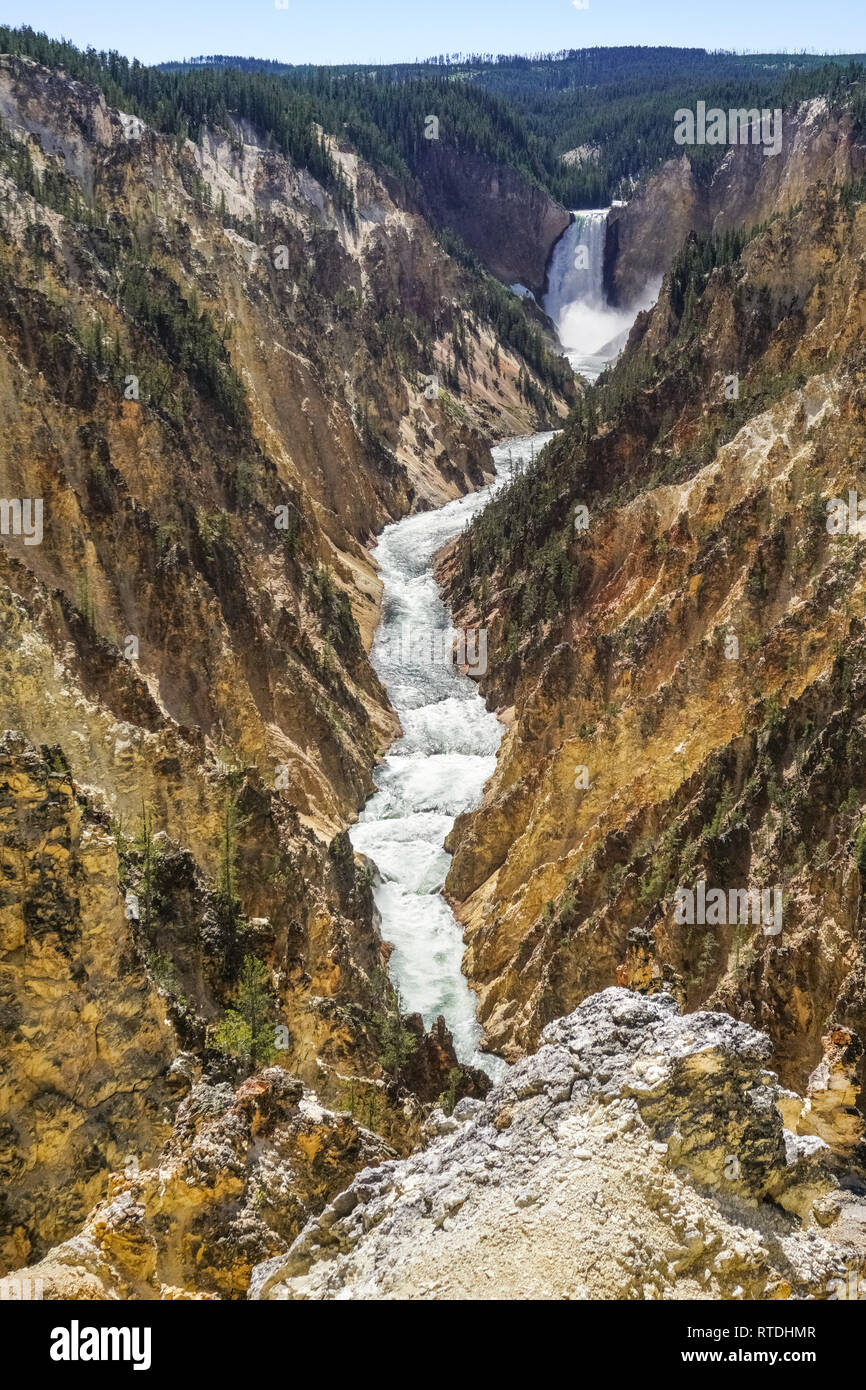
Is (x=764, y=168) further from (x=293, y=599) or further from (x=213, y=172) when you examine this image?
(x=293, y=599)

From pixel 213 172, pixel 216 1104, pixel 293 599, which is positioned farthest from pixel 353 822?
pixel 213 172

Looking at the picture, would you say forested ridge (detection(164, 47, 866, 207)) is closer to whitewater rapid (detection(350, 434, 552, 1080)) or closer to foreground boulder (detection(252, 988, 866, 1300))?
whitewater rapid (detection(350, 434, 552, 1080))

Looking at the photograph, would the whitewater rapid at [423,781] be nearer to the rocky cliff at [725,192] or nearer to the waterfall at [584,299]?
the rocky cliff at [725,192]

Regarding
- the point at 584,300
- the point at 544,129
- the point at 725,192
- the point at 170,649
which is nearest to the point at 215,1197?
the point at 170,649

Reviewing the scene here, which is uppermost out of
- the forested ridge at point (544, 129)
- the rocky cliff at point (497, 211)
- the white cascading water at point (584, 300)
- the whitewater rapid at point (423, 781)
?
the forested ridge at point (544, 129)

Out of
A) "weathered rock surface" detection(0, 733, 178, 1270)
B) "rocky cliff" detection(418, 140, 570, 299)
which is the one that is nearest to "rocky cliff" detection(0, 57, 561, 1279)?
A: "weathered rock surface" detection(0, 733, 178, 1270)

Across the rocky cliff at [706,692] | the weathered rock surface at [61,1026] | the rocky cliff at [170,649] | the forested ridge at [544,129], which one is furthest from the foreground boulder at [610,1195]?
the forested ridge at [544,129]
